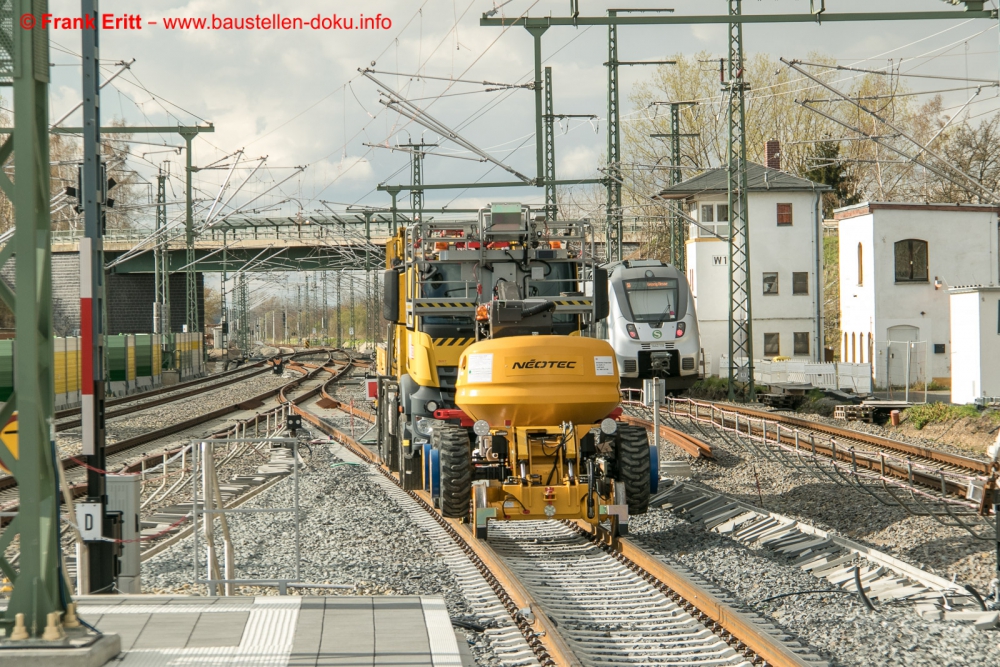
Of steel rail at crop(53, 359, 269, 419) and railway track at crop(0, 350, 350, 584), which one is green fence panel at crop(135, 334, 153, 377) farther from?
railway track at crop(0, 350, 350, 584)

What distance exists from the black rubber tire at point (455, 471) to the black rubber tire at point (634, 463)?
161 cm

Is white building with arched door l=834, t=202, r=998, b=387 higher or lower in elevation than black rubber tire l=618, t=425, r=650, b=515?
higher

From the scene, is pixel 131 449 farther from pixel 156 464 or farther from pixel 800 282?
pixel 800 282

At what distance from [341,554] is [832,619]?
5.13 meters

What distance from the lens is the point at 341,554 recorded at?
11.2 meters

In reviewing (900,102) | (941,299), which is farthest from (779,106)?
(941,299)

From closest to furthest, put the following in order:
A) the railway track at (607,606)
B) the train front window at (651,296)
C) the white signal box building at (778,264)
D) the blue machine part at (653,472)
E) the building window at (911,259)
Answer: the railway track at (607,606), the blue machine part at (653,472), the train front window at (651,296), the building window at (911,259), the white signal box building at (778,264)

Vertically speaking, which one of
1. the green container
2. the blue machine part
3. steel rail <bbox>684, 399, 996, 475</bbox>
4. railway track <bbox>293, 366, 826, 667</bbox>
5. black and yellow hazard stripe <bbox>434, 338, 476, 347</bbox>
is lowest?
railway track <bbox>293, 366, 826, 667</bbox>

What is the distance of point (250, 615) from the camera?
7.46m

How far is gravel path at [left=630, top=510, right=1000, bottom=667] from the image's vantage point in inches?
290

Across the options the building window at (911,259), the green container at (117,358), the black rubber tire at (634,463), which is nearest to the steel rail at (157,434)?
the green container at (117,358)

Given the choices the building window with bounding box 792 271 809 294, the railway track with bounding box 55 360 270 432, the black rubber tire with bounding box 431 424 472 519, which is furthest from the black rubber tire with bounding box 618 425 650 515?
the building window with bounding box 792 271 809 294

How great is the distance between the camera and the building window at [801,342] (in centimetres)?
4356

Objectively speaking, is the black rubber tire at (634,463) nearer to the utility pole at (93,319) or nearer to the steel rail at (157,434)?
the utility pole at (93,319)
